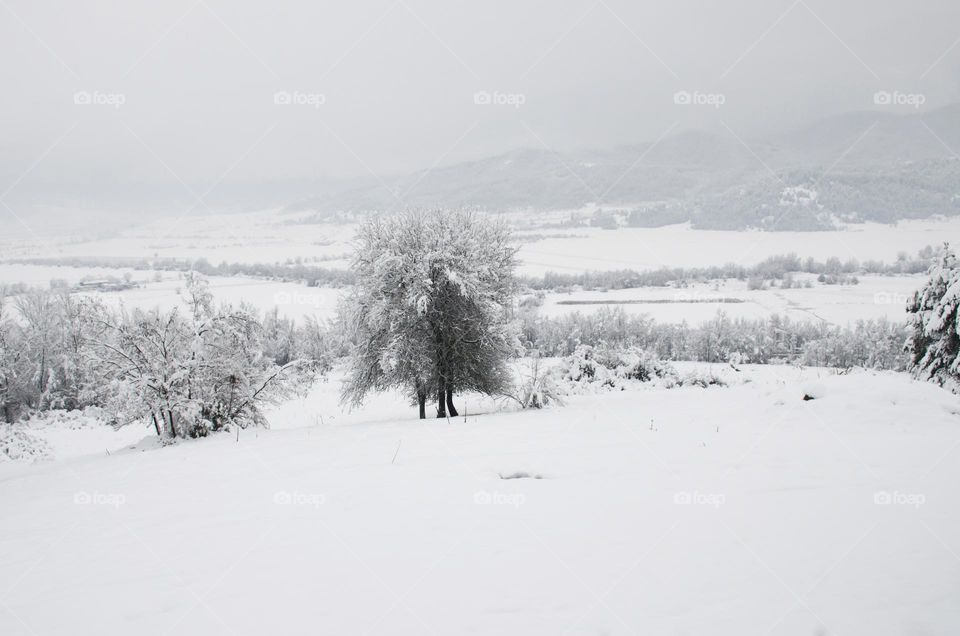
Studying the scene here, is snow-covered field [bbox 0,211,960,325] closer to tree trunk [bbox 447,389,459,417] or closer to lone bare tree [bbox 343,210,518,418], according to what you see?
lone bare tree [bbox 343,210,518,418]

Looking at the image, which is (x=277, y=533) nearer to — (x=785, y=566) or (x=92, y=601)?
(x=92, y=601)

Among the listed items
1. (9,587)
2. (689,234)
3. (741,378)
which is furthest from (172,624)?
(689,234)

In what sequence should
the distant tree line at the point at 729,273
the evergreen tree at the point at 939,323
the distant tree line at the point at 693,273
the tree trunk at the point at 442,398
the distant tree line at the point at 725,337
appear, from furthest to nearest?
the distant tree line at the point at 729,273, the distant tree line at the point at 693,273, the distant tree line at the point at 725,337, the tree trunk at the point at 442,398, the evergreen tree at the point at 939,323

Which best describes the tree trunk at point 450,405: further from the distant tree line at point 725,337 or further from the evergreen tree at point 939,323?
the distant tree line at point 725,337

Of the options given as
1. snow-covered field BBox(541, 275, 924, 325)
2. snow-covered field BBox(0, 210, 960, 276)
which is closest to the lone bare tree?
snow-covered field BBox(541, 275, 924, 325)

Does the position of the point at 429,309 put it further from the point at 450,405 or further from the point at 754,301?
the point at 754,301

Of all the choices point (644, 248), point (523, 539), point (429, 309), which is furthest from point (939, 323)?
point (644, 248)

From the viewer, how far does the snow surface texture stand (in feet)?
15.1

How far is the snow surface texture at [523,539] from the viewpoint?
461cm

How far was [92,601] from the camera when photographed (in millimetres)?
5316

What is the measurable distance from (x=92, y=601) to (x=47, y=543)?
3.02 metres

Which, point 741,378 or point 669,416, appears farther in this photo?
point 741,378

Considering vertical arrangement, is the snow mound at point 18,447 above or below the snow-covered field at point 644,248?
below

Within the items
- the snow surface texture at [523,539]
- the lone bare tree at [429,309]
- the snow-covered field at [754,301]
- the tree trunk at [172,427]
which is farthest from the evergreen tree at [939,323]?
the snow-covered field at [754,301]
